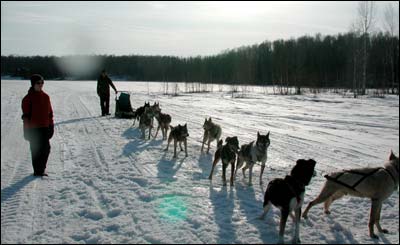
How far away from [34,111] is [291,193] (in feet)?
17.5

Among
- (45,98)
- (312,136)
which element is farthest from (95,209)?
(312,136)

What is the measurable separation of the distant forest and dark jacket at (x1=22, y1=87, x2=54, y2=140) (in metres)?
8.77

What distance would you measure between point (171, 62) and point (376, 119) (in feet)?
268

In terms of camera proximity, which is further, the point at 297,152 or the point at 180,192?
the point at 297,152

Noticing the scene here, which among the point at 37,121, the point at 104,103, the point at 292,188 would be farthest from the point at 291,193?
the point at 104,103

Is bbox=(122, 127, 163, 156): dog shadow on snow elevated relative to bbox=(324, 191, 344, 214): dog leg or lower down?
elevated

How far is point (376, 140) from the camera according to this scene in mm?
12750

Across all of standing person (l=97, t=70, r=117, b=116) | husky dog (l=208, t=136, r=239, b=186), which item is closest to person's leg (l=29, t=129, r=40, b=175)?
husky dog (l=208, t=136, r=239, b=186)

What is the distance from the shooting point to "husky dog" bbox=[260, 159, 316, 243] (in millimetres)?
4781

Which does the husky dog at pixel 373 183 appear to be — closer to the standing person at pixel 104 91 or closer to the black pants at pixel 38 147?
the black pants at pixel 38 147

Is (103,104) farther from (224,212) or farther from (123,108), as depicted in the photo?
(224,212)

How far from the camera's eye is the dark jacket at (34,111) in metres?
7.32

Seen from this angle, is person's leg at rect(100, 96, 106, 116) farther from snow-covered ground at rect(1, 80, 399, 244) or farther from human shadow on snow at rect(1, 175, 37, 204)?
human shadow on snow at rect(1, 175, 37, 204)

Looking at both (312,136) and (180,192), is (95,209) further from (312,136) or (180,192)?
(312,136)
